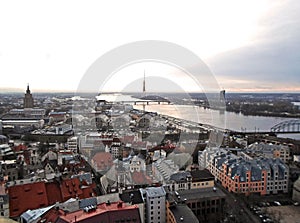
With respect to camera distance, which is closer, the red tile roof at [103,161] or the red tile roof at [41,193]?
the red tile roof at [41,193]

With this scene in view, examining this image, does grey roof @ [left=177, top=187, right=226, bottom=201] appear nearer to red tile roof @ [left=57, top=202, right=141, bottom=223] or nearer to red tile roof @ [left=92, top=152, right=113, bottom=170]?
red tile roof @ [left=57, top=202, right=141, bottom=223]

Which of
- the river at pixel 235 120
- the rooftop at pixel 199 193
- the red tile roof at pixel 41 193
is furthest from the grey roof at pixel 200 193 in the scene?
the river at pixel 235 120

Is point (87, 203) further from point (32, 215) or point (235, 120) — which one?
point (235, 120)

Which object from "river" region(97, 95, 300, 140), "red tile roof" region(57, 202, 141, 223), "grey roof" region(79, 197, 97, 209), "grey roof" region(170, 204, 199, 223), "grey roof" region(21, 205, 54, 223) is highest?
"red tile roof" region(57, 202, 141, 223)

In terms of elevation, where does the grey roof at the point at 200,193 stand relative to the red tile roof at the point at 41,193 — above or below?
below

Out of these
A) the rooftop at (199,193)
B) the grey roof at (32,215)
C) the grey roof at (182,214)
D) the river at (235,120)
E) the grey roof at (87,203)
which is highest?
the grey roof at (87,203)

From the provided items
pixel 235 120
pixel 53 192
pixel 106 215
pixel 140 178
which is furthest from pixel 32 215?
pixel 235 120

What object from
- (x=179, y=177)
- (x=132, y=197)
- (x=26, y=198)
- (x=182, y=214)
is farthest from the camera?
(x=179, y=177)

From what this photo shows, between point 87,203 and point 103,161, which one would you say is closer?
point 87,203

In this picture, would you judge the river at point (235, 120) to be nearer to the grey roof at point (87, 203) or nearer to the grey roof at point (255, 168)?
the grey roof at point (255, 168)

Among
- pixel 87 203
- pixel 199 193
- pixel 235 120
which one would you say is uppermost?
pixel 87 203

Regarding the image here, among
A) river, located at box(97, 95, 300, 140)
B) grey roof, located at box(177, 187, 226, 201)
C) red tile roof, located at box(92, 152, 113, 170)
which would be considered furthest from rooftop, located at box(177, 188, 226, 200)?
river, located at box(97, 95, 300, 140)

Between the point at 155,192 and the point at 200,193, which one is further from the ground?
the point at 155,192
